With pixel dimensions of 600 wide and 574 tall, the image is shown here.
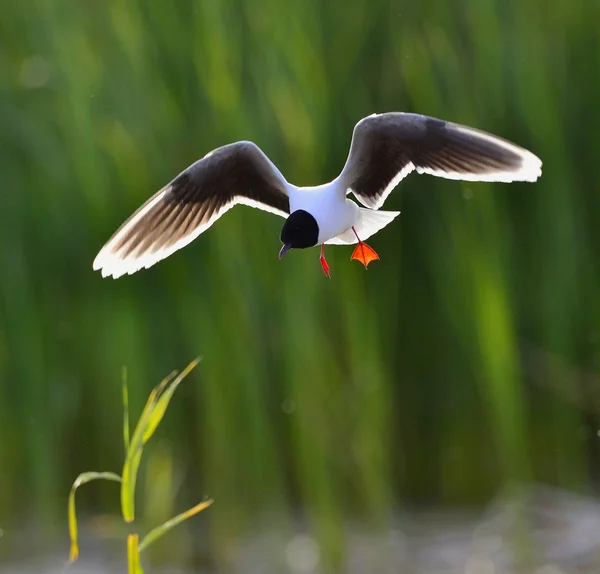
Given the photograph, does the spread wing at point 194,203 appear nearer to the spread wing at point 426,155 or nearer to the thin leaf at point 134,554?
the spread wing at point 426,155

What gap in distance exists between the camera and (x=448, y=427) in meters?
2.53

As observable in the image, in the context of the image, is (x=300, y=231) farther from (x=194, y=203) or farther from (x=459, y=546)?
(x=459, y=546)

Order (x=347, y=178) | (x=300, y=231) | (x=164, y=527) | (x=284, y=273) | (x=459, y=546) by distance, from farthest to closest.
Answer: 1. (x=459, y=546)
2. (x=284, y=273)
3. (x=164, y=527)
4. (x=347, y=178)
5. (x=300, y=231)

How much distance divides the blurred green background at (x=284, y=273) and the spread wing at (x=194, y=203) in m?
0.67

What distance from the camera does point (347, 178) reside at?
3.61ft

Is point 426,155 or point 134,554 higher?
point 426,155

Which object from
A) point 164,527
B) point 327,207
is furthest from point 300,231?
point 164,527

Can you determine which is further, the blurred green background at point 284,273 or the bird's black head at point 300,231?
the blurred green background at point 284,273

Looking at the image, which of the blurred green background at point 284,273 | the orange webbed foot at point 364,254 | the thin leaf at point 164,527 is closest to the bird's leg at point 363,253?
the orange webbed foot at point 364,254

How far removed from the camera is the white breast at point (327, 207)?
3.21 ft

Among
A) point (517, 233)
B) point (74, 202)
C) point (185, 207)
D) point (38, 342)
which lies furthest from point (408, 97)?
point (185, 207)

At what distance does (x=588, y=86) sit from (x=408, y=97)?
0.38m

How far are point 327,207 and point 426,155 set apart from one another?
268 millimetres

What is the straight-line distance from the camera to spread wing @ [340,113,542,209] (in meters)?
1.16
